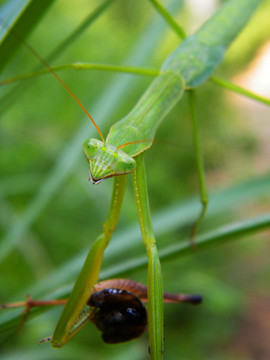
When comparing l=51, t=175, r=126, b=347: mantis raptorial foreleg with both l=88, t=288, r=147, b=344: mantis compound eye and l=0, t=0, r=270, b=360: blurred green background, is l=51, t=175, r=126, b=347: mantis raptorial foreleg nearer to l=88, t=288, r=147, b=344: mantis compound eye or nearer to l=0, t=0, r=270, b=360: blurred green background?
l=88, t=288, r=147, b=344: mantis compound eye

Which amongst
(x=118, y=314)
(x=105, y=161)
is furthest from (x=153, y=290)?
(x=105, y=161)

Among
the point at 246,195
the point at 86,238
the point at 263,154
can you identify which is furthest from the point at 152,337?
the point at 263,154

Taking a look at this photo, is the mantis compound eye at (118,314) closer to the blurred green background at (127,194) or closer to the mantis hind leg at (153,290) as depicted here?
the mantis hind leg at (153,290)

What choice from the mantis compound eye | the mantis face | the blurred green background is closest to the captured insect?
the mantis compound eye

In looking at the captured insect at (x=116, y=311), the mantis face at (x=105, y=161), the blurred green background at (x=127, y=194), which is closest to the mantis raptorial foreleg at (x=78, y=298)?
the captured insect at (x=116, y=311)

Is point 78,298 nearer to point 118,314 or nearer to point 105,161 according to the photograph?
point 118,314
